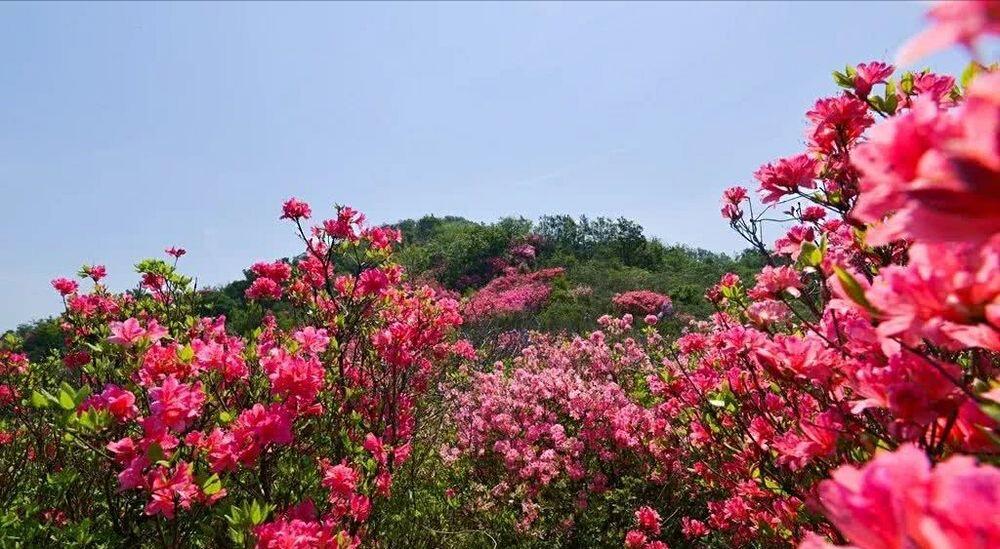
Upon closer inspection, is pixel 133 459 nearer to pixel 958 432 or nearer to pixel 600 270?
pixel 958 432

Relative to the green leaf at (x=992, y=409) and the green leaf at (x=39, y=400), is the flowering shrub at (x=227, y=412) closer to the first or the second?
the green leaf at (x=39, y=400)

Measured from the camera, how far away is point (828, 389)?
164cm

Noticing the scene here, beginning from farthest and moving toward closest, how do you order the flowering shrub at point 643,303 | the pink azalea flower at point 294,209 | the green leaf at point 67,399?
the flowering shrub at point 643,303 → the pink azalea flower at point 294,209 → the green leaf at point 67,399

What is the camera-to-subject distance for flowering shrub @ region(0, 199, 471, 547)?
1.95 metres

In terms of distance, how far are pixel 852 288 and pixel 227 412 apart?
2.38 metres

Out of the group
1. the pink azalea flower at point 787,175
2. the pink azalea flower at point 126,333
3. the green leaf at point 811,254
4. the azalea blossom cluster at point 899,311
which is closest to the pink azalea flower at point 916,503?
the azalea blossom cluster at point 899,311

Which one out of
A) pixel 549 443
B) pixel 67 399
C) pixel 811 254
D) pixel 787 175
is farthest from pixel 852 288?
pixel 549 443

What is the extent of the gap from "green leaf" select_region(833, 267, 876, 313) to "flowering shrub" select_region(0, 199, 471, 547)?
1.75 m

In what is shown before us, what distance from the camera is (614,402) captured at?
5.14 m

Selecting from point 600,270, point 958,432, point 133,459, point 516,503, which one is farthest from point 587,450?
point 600,270

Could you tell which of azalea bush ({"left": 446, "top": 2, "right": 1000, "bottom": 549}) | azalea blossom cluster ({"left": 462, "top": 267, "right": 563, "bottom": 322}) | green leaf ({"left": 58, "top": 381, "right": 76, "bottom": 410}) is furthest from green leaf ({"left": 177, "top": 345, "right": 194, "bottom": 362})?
azalea blossom cluster ({"left": 462, "top": 267, "right": 563, "bottom": 322})

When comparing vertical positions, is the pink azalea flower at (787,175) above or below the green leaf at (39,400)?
above

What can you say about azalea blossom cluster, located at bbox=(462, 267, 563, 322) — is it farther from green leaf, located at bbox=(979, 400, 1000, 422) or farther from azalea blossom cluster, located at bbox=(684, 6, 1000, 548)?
green leaf, located at bbox=(979, 400, 1000, 422)

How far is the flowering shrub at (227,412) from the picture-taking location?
6.38ft
